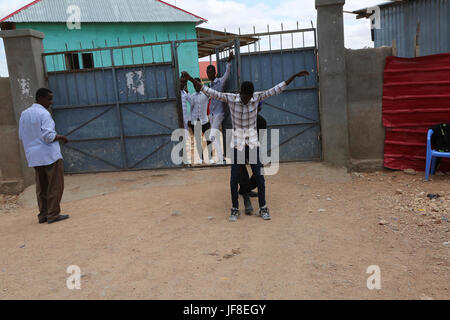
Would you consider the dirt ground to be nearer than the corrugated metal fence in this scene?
Yes

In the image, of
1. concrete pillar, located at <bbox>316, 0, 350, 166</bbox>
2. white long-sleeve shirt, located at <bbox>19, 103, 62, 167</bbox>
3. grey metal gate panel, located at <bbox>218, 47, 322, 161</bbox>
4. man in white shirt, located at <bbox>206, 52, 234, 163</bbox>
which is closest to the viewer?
white long-sleeve shirt, located at <bbox>19, 103, 62, 167</bbox>

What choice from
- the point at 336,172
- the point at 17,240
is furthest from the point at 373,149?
the point at 17,240

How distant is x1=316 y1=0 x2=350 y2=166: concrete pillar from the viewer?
644 centimetres

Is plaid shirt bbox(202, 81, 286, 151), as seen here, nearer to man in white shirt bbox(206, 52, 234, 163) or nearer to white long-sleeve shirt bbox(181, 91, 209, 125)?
man in white shirt bbox(206, 52, 234, 163)

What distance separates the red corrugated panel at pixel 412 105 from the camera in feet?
20.5

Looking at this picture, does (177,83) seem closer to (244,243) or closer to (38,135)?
(38,135)

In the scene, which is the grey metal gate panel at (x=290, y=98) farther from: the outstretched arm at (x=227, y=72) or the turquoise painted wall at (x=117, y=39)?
the turquoise painted wall at (x=117, y=39)

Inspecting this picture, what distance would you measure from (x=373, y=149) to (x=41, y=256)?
5495 mm

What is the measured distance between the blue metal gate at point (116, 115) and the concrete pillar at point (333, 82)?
2.80 metres

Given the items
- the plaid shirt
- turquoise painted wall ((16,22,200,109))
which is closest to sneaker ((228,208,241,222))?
the plaid shirt

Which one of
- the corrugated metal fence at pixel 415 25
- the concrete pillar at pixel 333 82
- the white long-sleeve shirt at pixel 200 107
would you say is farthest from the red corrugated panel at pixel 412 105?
the corrugated metal fence at pixel 415 25
